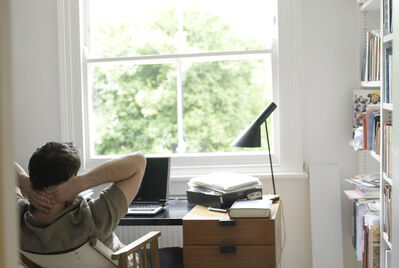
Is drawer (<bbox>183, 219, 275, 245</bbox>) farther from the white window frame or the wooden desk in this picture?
the white window frame

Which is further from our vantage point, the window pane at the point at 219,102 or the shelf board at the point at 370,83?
the window pane at the point at 219,102

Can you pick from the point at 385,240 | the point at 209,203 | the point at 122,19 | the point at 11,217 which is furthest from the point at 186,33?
the point at 11,217

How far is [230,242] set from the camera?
235 centimetres

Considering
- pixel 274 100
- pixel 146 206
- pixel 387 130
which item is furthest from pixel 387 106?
pixel 146 206

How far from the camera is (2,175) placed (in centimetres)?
60

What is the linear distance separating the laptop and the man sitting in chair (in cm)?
74

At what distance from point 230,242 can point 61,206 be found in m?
0.78

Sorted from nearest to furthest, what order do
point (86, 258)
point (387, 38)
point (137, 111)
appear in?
point (86, 258), point (387, 38), point (137, 111)

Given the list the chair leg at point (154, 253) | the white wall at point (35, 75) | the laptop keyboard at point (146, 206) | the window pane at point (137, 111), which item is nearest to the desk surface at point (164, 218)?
the laptop keyboard at point (146, 206)

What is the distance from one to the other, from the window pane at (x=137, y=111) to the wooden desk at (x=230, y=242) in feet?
13.3

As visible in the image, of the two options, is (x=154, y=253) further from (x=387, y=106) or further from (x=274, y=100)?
(x=274, y=100)

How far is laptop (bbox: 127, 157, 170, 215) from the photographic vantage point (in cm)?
280

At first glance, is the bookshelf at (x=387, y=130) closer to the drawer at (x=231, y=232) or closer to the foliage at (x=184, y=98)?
the drawer at (x=231, y=232)

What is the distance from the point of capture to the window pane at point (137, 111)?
256 inches
